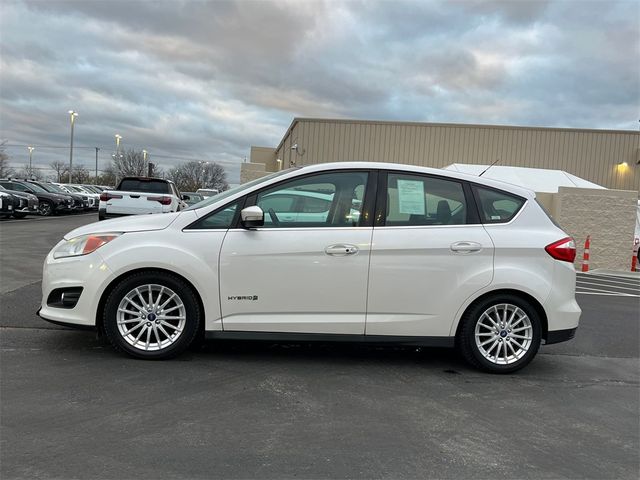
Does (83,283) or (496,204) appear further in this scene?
(496,204)

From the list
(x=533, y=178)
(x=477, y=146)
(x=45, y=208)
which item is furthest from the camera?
(x=477, y=146)

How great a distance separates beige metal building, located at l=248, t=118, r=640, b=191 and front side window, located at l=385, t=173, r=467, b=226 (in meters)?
20.9

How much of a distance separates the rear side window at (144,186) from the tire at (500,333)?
10733mm

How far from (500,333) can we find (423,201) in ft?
4.44

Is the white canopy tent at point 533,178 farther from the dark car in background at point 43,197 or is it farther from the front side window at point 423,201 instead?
the dark car in background at point 43,197

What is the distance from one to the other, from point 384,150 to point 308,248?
21750 millimetres

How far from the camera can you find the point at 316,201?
468 cm

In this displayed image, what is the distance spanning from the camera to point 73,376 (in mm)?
4207

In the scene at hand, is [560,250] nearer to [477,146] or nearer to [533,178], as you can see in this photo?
[533,178]

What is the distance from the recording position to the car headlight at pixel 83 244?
450cm

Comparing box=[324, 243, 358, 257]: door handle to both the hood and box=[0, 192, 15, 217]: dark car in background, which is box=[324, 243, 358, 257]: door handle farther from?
box=[0, 192, 15, 217]: dark car in background

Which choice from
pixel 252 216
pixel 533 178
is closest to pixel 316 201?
pixel 252 216

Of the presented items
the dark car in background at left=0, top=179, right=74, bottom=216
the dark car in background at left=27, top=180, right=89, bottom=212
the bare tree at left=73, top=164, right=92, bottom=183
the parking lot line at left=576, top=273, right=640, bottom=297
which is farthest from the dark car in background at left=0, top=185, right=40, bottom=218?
the bare tree at left=73, top=164, right=92, bottom=183

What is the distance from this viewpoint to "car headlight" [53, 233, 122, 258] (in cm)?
450
